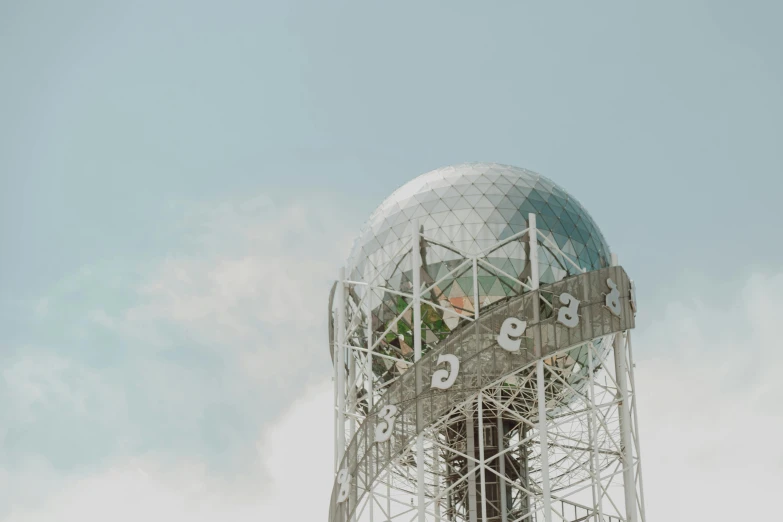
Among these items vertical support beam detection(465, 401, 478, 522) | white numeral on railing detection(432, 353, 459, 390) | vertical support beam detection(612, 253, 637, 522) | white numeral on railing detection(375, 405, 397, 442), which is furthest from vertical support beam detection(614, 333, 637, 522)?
white numeral on railing detection(375, 405, 397, 442)

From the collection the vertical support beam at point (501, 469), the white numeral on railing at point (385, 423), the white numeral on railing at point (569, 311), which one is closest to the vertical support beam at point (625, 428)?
the white numeral on railing at point (569, 311)

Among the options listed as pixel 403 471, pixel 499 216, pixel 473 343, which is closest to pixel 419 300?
pixel 473 343

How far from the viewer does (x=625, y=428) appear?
30438 mm

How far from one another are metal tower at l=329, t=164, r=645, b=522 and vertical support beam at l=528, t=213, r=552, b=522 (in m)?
0.04

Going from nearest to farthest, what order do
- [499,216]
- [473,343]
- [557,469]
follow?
1. [473,343]
2. [499,216]
3. [557,469]

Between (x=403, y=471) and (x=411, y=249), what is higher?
(x=411, y=249)

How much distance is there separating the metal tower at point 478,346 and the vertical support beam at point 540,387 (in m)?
0.04

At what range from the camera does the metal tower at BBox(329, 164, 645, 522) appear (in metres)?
29.5

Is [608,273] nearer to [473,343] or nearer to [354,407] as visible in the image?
[473,343]

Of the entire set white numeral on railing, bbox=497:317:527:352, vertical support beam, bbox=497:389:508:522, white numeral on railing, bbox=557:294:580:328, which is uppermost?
white numeral on railing, bbox=557:294:580:328

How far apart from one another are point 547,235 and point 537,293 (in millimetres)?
2931

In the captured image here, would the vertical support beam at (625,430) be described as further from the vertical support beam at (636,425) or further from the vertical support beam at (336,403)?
the vertical support beam at (336,403)

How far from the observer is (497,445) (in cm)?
3231

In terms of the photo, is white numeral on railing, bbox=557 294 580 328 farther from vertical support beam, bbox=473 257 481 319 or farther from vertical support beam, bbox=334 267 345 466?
vertical support beam, bbox=334 267 345 466
